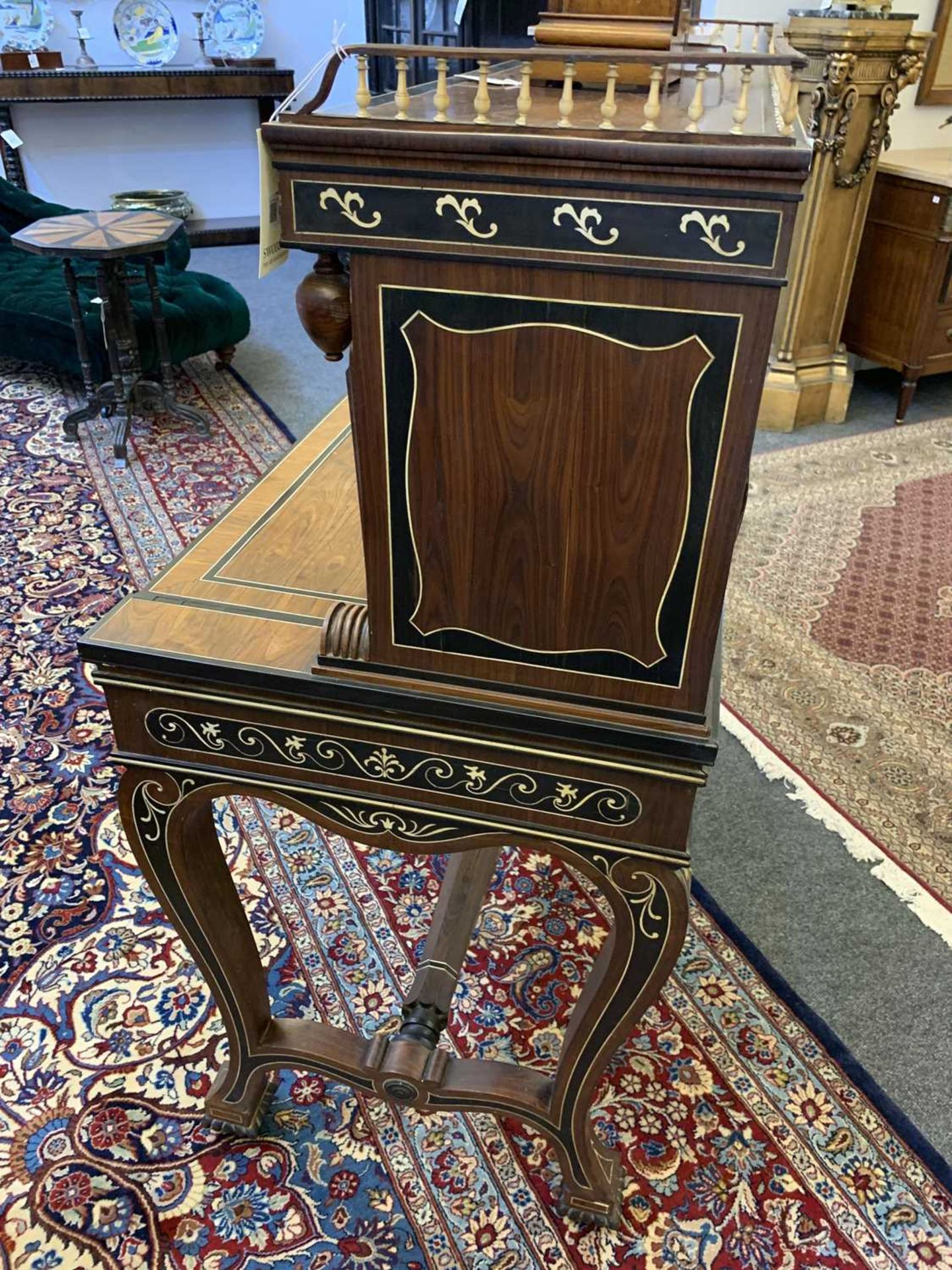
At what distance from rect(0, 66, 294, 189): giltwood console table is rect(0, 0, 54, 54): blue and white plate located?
31cm

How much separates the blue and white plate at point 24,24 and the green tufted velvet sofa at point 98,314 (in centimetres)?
220

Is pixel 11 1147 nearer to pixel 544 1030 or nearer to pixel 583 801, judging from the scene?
pixel 544 1030

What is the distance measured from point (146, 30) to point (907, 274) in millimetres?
5184

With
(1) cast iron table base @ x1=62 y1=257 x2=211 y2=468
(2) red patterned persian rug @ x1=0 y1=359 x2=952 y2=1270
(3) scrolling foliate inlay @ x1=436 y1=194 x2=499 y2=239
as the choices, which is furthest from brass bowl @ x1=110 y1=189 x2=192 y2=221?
(3) scrolling foliate inlay @ x1=436 y1=194 x2=499 y2=239

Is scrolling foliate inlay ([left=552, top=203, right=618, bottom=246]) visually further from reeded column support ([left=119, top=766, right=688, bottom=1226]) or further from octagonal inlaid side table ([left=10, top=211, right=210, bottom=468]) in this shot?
octagonal inlaid side table ([left=10, top=211, right=210, bottom=468])

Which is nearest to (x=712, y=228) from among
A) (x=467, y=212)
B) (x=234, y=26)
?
(x=467, y=212)

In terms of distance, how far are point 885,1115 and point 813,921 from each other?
42 centimetres

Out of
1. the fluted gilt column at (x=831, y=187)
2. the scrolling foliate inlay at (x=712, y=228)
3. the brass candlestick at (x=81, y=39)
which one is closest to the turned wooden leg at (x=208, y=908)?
the scrolling foliate inlay at (x=712, y=228)

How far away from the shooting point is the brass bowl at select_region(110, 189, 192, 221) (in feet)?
20.7

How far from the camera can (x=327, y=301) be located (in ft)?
3.13

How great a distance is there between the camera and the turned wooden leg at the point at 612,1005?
1176 millimetres

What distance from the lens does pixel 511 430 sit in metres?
0.96

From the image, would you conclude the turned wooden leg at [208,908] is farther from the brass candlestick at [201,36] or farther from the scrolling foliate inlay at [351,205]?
the brass candlestick at [201,36]

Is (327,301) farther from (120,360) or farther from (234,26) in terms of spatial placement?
(234,26)
